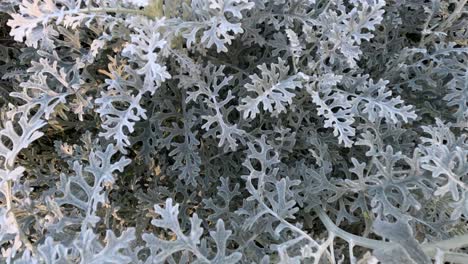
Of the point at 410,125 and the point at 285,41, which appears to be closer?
the point at 285,41

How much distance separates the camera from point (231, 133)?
1467 millimetres

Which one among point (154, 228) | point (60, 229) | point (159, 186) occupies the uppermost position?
point (60, 229)

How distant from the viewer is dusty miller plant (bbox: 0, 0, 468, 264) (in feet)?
4.21

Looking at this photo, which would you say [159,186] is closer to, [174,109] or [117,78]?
[174,109]

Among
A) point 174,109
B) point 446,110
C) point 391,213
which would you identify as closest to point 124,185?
point 174,109

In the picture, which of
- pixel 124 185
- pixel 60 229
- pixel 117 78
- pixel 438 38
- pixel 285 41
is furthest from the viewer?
pixel 438 38

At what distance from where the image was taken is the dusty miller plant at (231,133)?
4.21 feet

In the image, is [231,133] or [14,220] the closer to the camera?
[14,220]

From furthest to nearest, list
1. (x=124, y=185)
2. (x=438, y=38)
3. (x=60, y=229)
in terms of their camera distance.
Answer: (x=438, y=38) < (x=124, y=185) < (x=60, y=229)

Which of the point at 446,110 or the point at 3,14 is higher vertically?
the point at 3,14

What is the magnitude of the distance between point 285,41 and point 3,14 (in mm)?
894

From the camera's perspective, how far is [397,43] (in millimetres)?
1749

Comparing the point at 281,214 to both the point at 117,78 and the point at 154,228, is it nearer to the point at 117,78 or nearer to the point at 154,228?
the point at 154,228

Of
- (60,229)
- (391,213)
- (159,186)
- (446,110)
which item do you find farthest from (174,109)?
(446,110)
